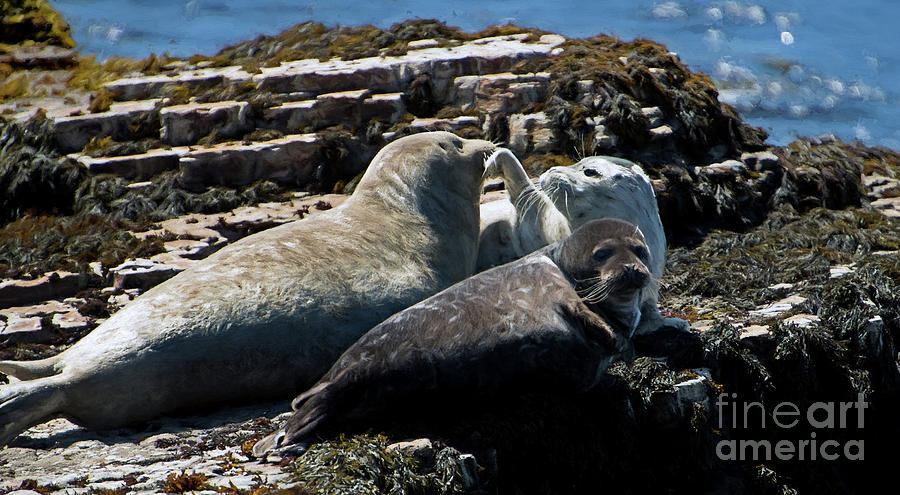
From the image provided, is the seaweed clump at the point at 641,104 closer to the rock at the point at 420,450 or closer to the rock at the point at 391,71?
the rock at the point at 391,71

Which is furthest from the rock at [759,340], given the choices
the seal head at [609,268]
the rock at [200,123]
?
the rock at [200,123]

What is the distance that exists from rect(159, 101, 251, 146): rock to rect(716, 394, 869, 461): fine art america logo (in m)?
8.06

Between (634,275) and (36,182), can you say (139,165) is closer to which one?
(36,182)

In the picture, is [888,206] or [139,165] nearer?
[139,165]

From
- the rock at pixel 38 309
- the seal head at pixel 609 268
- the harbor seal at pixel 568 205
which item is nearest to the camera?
the seal head at pixel 609 268

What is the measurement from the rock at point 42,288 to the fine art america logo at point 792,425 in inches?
227

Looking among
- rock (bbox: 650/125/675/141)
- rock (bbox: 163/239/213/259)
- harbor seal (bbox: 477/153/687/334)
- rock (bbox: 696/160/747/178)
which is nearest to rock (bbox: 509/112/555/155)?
rock (bbox: 650/125/675/141)

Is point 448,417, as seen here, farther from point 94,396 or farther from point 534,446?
point 94,396

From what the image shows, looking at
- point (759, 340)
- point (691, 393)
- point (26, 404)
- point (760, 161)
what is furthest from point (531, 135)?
point (26, 404)

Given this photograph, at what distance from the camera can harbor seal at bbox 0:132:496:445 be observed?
16.1 ft

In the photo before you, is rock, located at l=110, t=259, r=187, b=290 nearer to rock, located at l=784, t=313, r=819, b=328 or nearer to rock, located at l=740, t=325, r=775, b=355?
rock, located at l=740, t=325, r=775, b=355

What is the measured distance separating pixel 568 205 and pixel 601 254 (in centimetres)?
188

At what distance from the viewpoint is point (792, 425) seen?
6062mm

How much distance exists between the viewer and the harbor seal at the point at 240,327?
4902 millimetres
